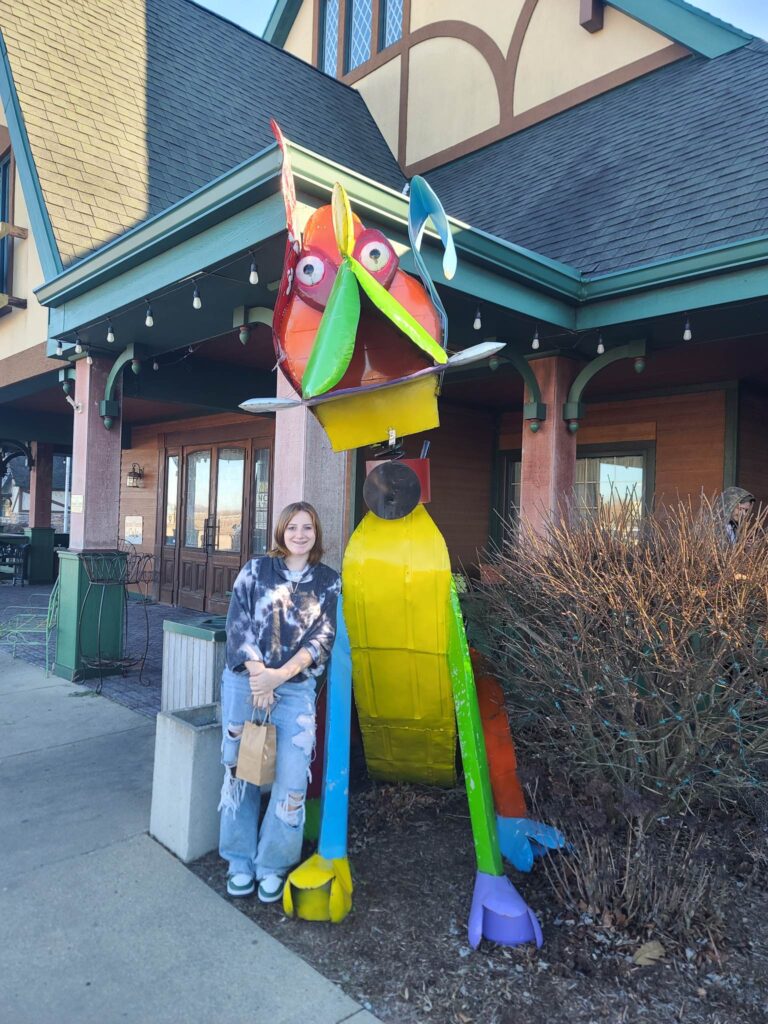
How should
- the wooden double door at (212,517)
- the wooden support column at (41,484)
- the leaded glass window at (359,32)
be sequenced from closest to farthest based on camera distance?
the wooden double door at (212,517) → the leaded glass window at (359,32) → the wooden support column at (41,484)

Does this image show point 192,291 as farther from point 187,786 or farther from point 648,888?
point 648,888

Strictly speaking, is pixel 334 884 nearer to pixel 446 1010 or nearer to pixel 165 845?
pixel 446 1010

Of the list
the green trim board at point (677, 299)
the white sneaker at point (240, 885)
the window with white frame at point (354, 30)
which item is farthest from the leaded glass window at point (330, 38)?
the white sneaker at point (240, 885)

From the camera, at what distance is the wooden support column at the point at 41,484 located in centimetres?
1405

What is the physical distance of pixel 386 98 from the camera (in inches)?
392

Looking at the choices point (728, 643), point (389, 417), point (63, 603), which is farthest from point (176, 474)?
point (728, 643)

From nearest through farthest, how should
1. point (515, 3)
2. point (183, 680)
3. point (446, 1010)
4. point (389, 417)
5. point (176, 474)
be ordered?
point (446, 1010), point (389, 417), point (183, 680), point (515, 3), point (176, 474)

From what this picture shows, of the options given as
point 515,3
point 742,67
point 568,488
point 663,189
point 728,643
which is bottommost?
point 728,643

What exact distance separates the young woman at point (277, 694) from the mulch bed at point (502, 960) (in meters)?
0.20

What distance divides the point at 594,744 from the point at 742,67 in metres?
6.59

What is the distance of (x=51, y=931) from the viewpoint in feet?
8.70

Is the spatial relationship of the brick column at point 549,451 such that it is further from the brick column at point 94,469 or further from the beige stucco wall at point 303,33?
the beige stucco wall at point 303,33

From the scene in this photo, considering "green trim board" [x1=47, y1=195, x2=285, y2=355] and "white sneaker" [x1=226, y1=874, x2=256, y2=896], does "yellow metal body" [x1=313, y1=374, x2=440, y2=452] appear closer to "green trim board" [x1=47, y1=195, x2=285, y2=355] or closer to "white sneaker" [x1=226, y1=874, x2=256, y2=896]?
"green trim board" [x1=47, y1=195, x2=285, y2=355]

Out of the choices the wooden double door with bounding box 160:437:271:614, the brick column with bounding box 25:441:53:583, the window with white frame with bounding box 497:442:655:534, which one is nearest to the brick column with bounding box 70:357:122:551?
the wooden double door with bounding box 160:437:271:614
